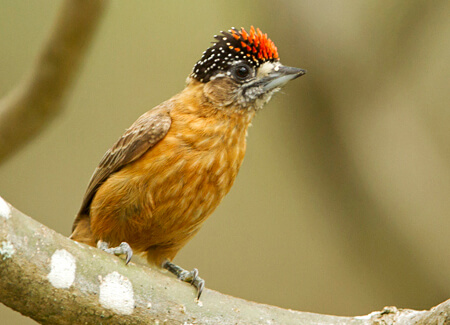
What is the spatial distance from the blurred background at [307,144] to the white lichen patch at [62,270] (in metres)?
1.43

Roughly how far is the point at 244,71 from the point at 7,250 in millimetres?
2167

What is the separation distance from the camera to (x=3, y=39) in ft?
21.2

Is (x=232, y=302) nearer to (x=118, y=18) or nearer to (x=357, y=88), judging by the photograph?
(x=357, y=88)

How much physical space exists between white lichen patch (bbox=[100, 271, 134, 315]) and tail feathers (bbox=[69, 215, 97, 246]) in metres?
1.14

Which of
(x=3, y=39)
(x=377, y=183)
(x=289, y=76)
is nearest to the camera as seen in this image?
(x=289, y=76)

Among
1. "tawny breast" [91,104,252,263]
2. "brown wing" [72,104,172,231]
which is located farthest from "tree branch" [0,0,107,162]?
"tawny breast" [91,104,252,263]

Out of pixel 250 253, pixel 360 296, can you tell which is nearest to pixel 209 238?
pixel 250 253

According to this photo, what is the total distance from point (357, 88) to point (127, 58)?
113 inches

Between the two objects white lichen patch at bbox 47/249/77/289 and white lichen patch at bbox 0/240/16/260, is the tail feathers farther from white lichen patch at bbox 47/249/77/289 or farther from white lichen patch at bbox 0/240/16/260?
white lichen patch at bbox 0/240/16/260

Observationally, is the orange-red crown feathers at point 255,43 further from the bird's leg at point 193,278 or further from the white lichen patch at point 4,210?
the white lichen patch at point 4,210

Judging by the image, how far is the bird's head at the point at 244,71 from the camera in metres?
4.09

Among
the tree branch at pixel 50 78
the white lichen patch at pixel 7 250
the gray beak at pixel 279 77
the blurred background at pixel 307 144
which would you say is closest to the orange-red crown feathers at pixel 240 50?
the gray beak at pixel 279 77

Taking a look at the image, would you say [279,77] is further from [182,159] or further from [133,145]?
[133,145]

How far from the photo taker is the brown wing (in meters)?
3.83
